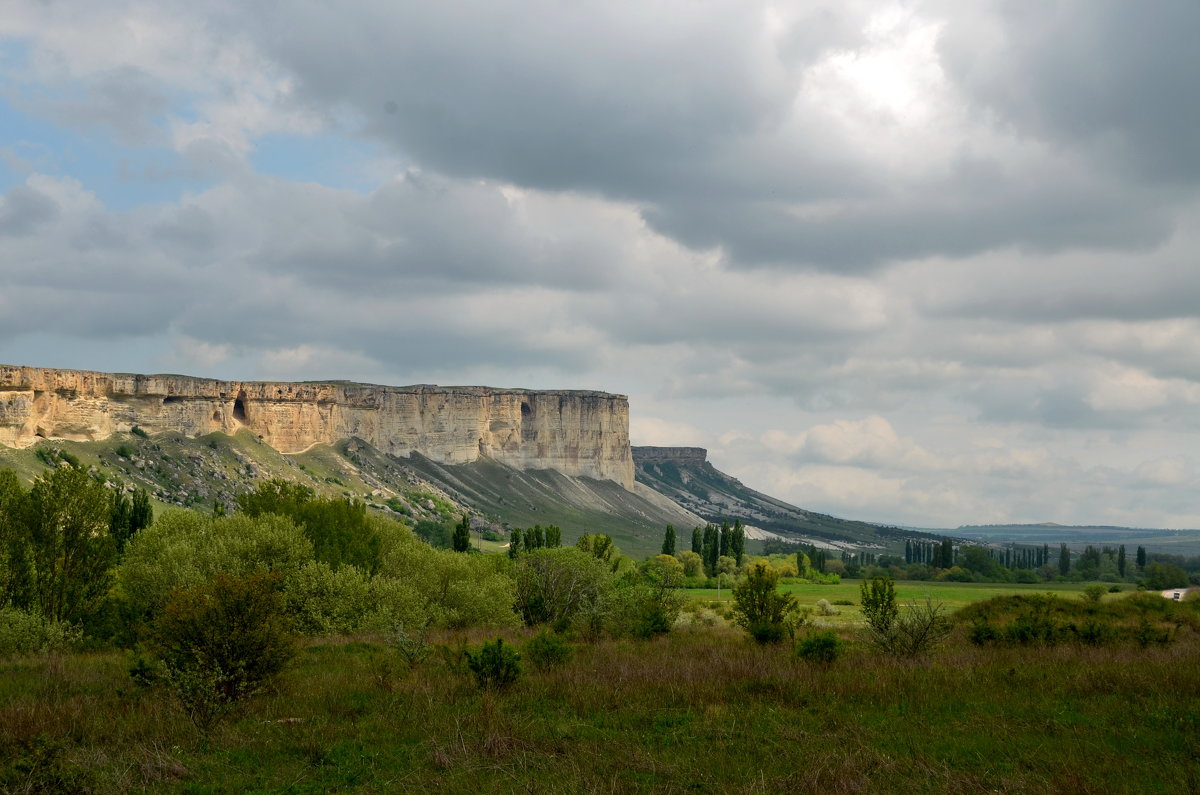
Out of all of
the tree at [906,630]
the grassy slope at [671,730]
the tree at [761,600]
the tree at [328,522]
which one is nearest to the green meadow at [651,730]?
the grassy slope at [671,730]

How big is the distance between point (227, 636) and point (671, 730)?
8.81 m

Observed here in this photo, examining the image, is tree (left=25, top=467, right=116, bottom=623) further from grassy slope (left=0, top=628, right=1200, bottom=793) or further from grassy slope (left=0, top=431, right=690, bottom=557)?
grassy slope (left=0, top=431, right=690, bottom=557)

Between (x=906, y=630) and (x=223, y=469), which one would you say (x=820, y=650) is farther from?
(x=223, y=469)

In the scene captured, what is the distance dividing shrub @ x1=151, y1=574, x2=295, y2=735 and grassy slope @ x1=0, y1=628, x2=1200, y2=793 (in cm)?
76

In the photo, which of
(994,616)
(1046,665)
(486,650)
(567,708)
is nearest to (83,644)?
(486,650)

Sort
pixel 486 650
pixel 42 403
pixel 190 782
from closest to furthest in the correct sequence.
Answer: pixel 190 782 → pixel 486 650 → pixel 42 403

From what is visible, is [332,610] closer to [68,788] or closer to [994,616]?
[68,788]

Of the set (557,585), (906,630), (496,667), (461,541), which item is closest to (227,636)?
(496,667)

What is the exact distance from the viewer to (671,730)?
15.9 meters

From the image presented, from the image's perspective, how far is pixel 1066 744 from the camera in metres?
14.0

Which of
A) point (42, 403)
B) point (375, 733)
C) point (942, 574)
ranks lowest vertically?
point (942, 574)

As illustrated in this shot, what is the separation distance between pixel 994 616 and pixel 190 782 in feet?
137

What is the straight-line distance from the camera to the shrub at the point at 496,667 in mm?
19531

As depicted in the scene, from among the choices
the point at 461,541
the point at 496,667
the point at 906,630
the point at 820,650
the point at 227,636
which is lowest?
the point at 461,541
